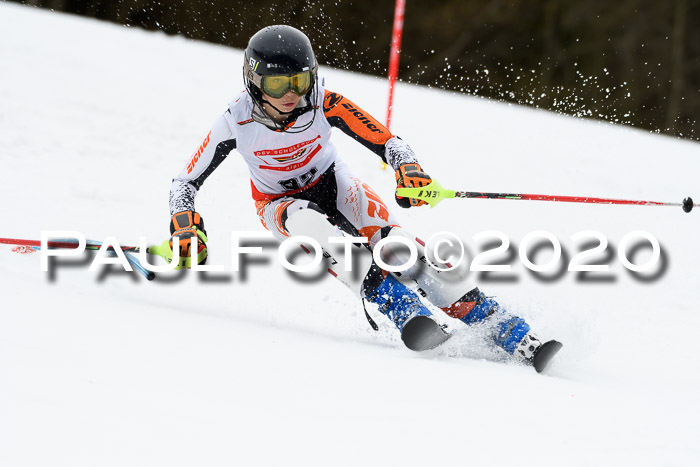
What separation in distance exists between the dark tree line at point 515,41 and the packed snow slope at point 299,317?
9.00 meters

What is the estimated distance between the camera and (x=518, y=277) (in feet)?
15.1

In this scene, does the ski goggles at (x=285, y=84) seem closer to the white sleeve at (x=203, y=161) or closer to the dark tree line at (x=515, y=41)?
the white sleeve at (x=203, y=161)

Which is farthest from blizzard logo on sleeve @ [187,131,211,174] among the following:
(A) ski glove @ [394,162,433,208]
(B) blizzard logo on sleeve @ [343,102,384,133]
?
(A) ski glove @ [394,162,433,208]

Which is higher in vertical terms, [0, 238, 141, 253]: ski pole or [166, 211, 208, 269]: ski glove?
[166, 211, 208, 269]: ski glove

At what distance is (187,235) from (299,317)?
782mm

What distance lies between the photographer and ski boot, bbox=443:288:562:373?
2.94 metres

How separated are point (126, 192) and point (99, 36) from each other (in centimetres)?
440

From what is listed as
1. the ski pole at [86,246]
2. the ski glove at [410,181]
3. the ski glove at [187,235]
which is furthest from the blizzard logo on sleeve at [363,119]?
the ski pole at [86,246]

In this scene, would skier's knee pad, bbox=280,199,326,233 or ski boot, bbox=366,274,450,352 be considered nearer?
ski boot, bbox=366,274,450,352

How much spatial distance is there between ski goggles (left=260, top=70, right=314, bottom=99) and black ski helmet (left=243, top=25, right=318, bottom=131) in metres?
0.01

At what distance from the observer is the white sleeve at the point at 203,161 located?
10.7 ft

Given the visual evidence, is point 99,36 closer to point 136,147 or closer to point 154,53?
point 154,53

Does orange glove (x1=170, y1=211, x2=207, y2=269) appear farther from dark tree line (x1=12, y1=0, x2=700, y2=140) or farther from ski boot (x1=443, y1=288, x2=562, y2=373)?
dark tree line (x1=12, y1=0, x2=700, y2=140)

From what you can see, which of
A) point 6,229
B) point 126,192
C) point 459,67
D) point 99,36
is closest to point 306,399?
point 6,229
